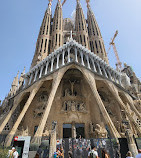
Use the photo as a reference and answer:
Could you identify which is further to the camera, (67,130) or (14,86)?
(14,86)

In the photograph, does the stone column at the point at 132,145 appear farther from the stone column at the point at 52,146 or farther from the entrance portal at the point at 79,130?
the entrance portal at the point at 79,130

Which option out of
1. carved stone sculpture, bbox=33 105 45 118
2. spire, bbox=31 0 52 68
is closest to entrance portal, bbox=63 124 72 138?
carved stone sculpture, bbox=33 105 45 118

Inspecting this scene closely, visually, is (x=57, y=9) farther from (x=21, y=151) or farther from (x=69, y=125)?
(x=21, y=151)

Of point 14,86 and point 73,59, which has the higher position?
point 14,86

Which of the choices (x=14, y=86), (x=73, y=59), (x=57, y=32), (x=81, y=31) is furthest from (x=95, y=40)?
(x=14, y=86)

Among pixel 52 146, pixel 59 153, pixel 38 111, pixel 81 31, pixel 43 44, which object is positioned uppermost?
pixel 81 31

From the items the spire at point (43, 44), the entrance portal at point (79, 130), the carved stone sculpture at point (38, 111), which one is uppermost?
the spire at point (43, 44)

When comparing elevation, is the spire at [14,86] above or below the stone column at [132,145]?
above

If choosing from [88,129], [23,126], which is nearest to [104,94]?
[88,129]

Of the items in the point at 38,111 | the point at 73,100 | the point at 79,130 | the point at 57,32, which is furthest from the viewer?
the point at 57,32

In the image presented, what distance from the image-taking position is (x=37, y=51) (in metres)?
25.5

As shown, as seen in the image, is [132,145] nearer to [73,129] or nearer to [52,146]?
[52,146]

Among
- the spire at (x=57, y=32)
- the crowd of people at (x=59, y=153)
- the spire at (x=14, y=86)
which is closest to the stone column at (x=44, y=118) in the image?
the crowd of people at (x=59, y=153)

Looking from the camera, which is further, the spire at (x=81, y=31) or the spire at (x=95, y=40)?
the spire at (x=81, y=31)
